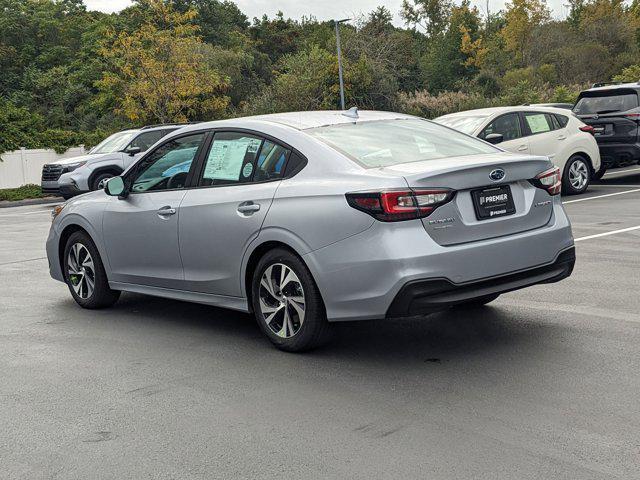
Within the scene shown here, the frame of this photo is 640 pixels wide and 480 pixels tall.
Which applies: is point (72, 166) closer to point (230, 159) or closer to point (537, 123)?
point (537, 123)

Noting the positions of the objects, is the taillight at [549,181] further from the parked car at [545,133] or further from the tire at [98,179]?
the tire at [98,179]

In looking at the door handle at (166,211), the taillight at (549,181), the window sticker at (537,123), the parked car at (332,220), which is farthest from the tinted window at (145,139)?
the taillight at (549,181)

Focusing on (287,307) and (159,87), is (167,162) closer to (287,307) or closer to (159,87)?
(287,307)

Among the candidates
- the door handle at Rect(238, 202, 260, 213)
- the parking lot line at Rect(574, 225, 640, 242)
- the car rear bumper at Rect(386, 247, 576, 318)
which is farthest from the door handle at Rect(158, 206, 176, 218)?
the parking lot line at Rect(574, 225, 640, 242)

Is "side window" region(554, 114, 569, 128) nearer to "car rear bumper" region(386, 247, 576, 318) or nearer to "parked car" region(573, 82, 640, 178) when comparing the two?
"parked car" region(573, 82, 640, 178)

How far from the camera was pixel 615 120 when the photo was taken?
1702cm

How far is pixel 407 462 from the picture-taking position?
3.96m

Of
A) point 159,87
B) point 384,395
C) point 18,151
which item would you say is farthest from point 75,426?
point 159,87

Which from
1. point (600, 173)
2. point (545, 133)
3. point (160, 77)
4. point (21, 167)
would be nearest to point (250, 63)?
point (160, 77)

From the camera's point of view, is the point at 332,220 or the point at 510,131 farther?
the point at 510,131

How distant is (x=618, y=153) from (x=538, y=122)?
2.39 metres

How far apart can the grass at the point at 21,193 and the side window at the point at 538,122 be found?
1821cm

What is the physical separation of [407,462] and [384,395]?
1.04 metres

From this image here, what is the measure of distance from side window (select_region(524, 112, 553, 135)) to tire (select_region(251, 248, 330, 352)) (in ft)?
33.9
